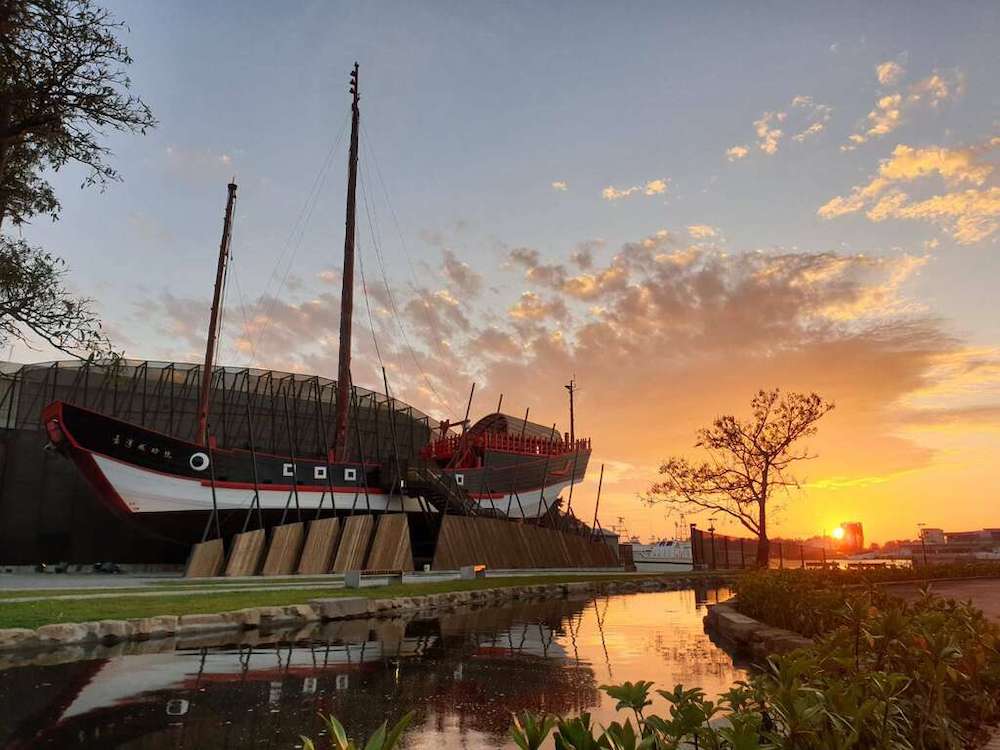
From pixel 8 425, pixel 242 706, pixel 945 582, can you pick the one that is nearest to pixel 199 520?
pixel 8 425

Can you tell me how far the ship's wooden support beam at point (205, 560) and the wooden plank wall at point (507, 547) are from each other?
8921 millimetres

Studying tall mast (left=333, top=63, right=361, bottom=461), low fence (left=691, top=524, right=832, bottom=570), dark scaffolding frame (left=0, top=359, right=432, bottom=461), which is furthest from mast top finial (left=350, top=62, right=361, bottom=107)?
low fence (left=691, top=524, right=832, bottom=570)

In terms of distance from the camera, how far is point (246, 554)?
2569 cm

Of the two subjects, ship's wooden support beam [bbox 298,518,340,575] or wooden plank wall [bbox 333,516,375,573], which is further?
wooden plank wall [bbox 333,516,375,573]

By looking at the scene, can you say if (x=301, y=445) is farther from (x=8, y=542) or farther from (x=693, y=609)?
(x=693, y=609)

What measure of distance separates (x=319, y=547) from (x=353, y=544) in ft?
4.55

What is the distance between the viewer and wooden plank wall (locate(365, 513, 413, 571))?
1097 inches

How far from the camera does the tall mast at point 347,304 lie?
33.0 meters

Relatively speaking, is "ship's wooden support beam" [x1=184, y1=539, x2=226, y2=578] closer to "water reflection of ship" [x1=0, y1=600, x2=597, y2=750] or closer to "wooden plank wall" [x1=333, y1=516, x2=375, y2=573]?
"wooden plank wall" [x1=333, y1=516, x2=375, y2=573]

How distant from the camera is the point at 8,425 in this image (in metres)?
33.4

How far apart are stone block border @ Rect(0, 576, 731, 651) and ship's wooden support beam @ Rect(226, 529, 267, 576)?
1057 centimetres

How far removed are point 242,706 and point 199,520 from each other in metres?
25.0

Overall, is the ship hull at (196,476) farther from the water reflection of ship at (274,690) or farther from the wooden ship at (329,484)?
the water reflection of ship at (274,690)

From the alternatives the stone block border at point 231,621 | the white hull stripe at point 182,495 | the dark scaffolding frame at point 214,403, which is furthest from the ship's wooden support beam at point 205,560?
the stone block border at point 231,621
